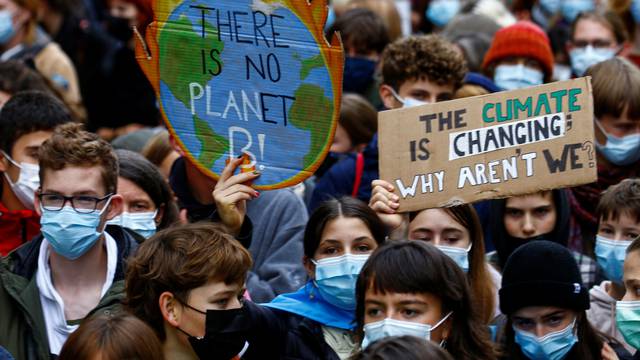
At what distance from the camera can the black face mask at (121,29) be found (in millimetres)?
11680

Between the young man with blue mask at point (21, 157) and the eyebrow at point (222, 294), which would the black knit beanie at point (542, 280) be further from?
the young man with blue mask at point (21, 157)

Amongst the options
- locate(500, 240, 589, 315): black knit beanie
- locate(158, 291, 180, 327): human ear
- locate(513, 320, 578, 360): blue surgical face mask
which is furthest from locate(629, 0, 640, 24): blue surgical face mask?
locate(158, 291, 180, 327): human ear

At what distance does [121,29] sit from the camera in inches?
460

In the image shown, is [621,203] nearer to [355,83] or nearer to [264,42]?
[264,42]

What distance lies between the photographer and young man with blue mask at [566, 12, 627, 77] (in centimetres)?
1027

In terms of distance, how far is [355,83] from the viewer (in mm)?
10039

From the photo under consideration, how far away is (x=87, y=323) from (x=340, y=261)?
1.38 m

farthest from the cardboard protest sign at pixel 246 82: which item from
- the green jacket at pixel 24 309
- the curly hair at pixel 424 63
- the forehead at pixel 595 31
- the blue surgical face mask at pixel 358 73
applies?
the forehead at pixel 595 31

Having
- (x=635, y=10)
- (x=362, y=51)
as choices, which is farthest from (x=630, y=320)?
(x=635, y=10)

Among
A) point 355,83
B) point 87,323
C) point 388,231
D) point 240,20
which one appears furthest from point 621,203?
point 355,83

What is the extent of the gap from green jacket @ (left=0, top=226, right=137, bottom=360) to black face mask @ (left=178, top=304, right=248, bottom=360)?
46 cm

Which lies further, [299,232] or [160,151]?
[160,151]

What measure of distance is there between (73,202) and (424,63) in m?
2.77

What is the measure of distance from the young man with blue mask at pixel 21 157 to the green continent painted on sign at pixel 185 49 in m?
1.39
